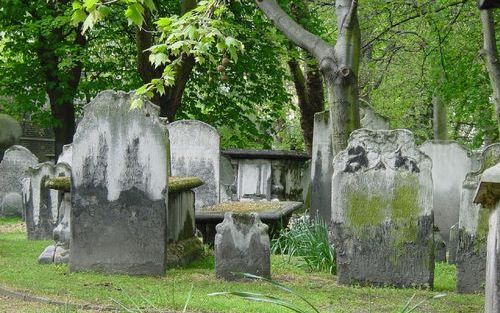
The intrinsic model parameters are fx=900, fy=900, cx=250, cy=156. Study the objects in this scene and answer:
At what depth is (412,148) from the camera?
31.1ft

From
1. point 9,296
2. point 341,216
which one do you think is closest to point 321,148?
point 341,216

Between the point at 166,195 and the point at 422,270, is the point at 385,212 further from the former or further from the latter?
the point at 166,195

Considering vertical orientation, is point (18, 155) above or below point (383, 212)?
above

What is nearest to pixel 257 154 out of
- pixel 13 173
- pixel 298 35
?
pixel 13 173

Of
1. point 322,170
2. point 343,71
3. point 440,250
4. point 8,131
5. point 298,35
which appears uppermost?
point 298,35

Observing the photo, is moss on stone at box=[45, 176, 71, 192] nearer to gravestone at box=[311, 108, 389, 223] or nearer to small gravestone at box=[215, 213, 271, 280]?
small gravestone at box=[215, 213, 271, 280]

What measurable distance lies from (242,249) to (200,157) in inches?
211

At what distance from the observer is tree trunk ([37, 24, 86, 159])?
73.6 feet

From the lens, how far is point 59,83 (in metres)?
22.4

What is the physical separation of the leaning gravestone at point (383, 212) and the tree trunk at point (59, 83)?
13.5 meters

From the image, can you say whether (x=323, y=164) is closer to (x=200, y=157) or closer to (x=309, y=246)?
(x=200, y=157)

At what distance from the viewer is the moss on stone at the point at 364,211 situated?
9484 millimetres

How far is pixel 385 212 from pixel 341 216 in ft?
1.53

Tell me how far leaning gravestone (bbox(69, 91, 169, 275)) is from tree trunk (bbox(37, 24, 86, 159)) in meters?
12.2
